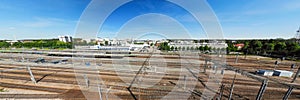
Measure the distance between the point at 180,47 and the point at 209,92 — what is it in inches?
991

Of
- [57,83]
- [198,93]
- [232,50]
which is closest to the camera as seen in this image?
[198,93]

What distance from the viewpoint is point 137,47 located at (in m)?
30.3

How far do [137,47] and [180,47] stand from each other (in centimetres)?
1001

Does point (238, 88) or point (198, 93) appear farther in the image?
point (238, 88)

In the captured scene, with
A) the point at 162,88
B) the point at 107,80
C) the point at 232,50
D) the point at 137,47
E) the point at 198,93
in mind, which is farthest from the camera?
the point at 137,47

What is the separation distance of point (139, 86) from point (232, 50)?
88.1ft

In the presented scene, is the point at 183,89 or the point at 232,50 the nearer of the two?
the point at 183,89

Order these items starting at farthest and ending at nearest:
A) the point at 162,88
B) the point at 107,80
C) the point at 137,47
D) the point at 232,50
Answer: the point at 137,47 → the point at 232,50 → the point at 107,80 → the point at 162,88

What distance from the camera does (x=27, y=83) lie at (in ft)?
22.5

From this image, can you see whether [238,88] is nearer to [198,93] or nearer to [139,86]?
[198,93]

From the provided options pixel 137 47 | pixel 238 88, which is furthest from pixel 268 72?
pixel 137 47

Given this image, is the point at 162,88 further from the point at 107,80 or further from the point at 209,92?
the point at 107,80

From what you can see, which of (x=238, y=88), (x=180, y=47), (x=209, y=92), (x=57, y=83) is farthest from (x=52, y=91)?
(x=180, y=47)

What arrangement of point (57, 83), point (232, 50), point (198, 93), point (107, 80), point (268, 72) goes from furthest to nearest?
1. point (232, 50)
2. point (268, 72)
3. point (107, 80)
4. point (57, 83)
5. point (198, 93)
